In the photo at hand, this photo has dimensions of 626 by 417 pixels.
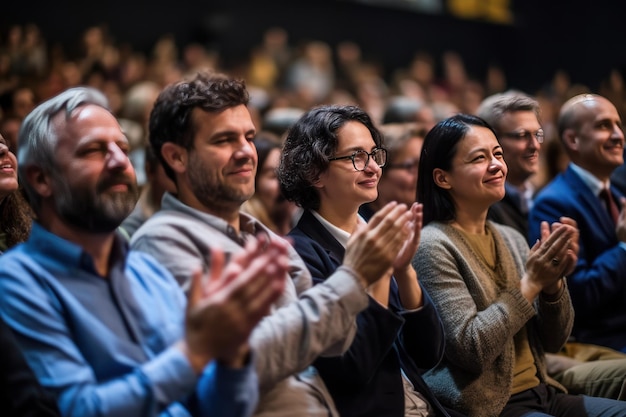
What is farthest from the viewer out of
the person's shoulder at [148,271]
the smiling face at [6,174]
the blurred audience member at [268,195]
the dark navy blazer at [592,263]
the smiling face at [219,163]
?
the blurred audience member at [268,195]

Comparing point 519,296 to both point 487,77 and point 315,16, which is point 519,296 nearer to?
point 315,16

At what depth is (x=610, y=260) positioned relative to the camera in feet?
8.70

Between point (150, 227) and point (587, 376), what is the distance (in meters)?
1.57

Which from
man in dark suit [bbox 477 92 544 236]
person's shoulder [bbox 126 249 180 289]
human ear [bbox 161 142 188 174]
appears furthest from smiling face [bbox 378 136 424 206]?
person's shoulder [bbox 126 249 180 289]

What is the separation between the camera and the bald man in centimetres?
265

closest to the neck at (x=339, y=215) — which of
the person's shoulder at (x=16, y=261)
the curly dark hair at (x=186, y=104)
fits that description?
the curly dark hair at (x=186, y=104)

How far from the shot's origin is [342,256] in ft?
6.60

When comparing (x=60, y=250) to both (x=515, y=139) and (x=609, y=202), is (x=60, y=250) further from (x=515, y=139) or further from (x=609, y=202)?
(x=609, y=202)

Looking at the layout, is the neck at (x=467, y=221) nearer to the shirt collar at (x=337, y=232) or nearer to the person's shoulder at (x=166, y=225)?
the shirt collar at (x=337, y=232)

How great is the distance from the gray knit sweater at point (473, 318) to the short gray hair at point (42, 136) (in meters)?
1.10

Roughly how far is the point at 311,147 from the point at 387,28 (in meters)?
8.08

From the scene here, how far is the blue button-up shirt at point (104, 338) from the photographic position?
4.23 feet

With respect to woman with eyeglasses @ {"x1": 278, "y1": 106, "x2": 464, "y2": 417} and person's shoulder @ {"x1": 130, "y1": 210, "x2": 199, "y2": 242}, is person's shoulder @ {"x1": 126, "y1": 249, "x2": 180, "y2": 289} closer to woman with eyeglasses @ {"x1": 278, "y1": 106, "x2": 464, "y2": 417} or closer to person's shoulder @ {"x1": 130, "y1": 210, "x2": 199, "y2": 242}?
person's shoulder @ {"x1": 130, "y1": 210, "x2": 199, "y2": 242}

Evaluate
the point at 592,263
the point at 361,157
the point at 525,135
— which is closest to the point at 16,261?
the point at 361,157
